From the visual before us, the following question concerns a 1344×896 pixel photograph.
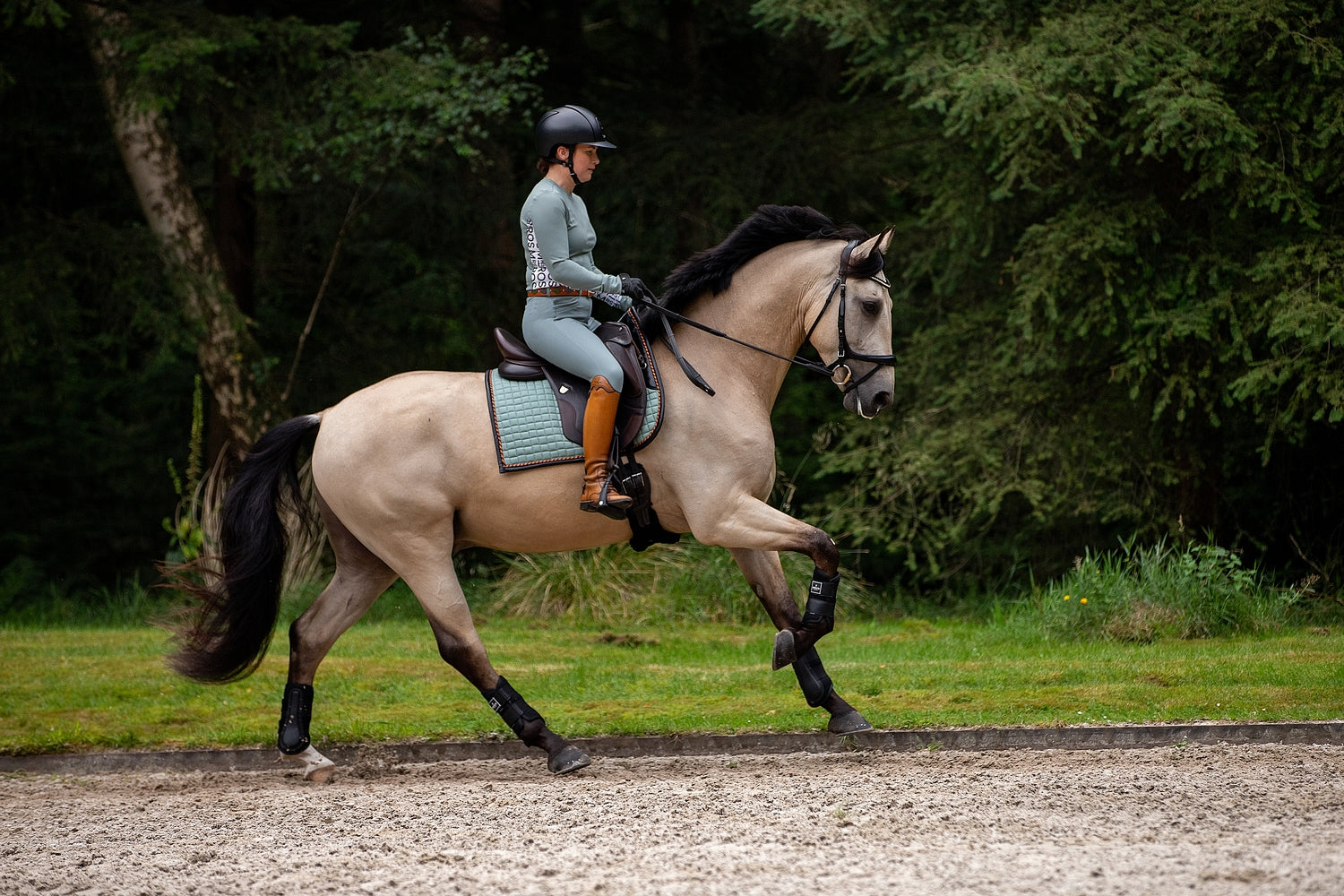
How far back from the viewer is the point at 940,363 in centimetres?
→ 1267

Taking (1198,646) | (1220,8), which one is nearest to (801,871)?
(1198,646)

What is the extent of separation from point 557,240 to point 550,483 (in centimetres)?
115

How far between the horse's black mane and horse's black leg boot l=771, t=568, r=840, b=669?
1.55 metres

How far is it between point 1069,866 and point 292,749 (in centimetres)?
387

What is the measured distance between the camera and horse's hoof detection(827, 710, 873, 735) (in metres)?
→ 6.73

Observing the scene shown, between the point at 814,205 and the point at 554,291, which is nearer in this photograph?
the point at 554,291

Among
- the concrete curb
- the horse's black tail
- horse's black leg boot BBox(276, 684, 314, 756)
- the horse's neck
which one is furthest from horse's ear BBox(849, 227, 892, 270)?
horse's black leg boot BBox(276, 684, 314, 756)

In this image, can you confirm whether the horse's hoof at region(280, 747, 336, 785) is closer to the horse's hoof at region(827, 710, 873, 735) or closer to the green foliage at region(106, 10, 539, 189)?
the horse's hoof at region(827, 710, 873, 735)

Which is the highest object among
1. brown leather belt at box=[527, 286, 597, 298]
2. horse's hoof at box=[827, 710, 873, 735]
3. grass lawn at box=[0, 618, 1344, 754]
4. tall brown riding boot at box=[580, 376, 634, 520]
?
brown leather belt at box=[527, 286, 597, 298]

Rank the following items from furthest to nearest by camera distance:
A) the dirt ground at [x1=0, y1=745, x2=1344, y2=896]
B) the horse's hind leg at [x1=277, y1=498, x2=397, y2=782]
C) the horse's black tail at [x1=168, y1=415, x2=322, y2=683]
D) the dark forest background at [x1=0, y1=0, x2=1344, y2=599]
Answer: the dark forest background at [x1=0, y1=0, x2=1344, y2=599], the horse's black tail at [x1=168, y1=415, x2=322, y2=683], the horse's hind leg at [x1=277, y1=498, x2=397, y2=782], the dirt ground at [x1=0, y1=745, x2=1344, y2=896]

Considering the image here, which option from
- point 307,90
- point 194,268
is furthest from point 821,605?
point 194,268

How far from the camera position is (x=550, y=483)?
21.5 feet

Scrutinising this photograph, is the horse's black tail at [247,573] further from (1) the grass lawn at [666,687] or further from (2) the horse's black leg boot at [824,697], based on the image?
(2) the horse's black leg boot at [824,697]

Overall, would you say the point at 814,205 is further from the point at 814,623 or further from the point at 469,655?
the point at 469,655
